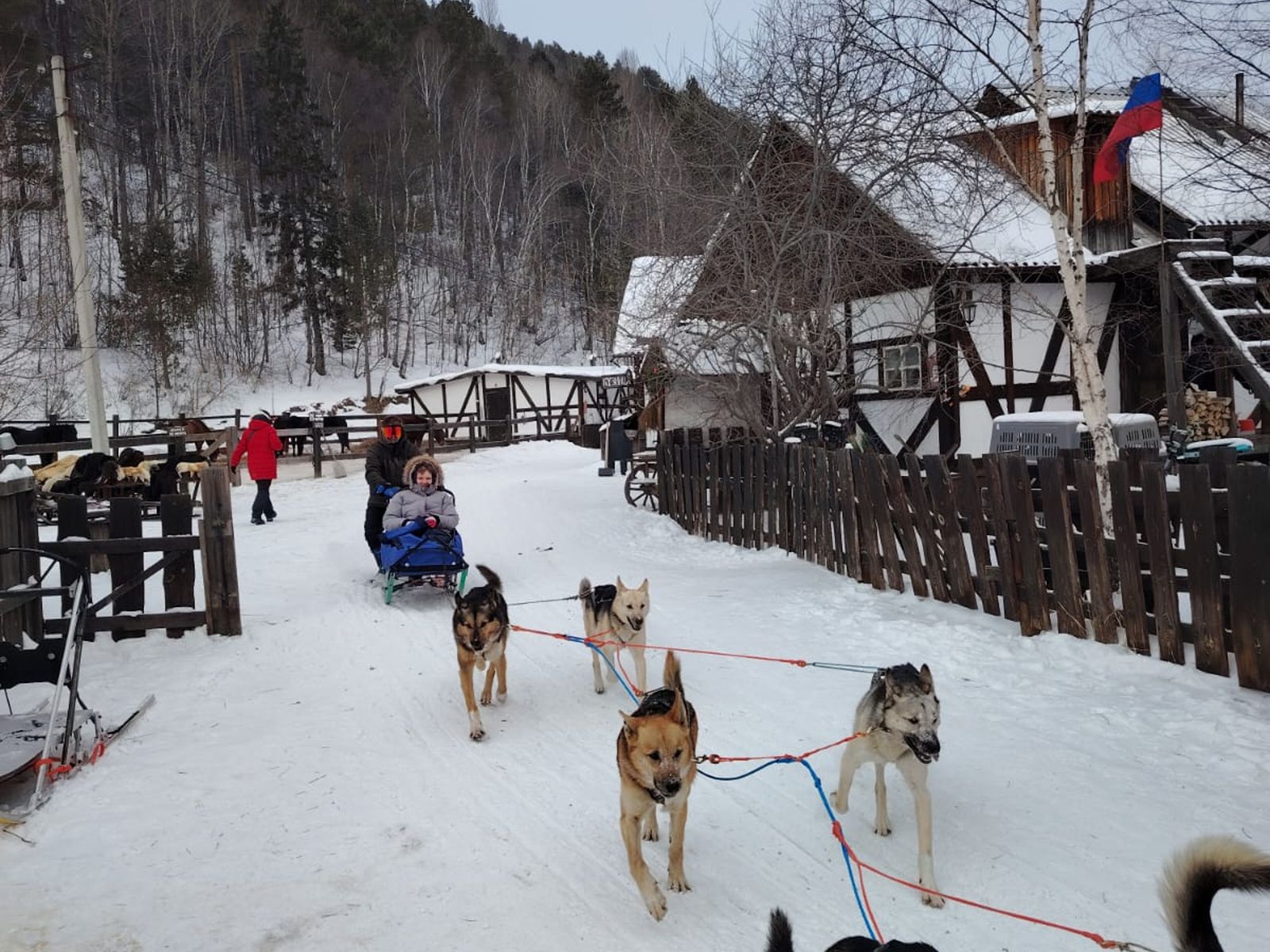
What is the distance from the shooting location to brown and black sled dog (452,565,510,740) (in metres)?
5.62

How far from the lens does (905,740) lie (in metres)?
3.81

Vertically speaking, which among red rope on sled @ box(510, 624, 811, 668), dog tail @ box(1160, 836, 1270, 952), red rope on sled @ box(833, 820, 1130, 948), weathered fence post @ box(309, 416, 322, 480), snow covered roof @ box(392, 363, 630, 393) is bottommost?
red rope on sled @ box(833, 820, 1130, 948)

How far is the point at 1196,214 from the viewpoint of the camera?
14852mm

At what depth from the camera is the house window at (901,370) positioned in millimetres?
16547

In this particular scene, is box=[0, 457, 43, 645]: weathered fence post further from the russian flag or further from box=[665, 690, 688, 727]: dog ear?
the russian flag

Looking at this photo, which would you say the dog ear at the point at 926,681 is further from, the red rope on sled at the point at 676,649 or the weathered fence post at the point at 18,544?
the weathered fence post at the point at 18,544

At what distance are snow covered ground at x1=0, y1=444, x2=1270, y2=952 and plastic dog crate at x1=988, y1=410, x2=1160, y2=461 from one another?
443cm

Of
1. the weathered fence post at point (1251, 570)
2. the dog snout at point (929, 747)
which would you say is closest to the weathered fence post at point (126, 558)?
the dog snout at point (929, 747)

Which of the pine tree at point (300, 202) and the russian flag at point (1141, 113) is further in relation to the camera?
the pine tree at point (300, 202)

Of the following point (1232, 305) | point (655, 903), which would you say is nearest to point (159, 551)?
point (655, 903)

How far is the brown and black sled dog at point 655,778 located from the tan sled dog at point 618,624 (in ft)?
7.47

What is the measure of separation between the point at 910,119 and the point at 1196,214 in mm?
7178

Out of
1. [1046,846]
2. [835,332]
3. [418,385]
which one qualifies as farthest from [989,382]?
[418,385]

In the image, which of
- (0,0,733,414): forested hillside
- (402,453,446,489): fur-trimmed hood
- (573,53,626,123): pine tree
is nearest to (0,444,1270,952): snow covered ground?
(402,453,446,489): fur-trimmed hood
